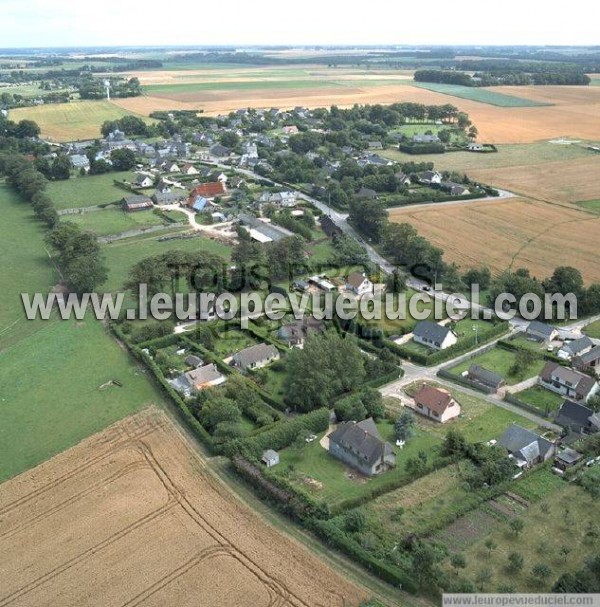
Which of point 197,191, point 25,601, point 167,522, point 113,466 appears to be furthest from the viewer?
point 197,191

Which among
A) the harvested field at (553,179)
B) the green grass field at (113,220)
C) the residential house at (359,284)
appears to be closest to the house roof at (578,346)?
the residential house at (359,284)

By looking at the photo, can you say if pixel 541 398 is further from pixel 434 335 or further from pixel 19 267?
pixel 19 267

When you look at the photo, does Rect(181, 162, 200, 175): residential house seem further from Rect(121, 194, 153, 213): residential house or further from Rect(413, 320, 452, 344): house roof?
Rect(413, 320, 452, 344): house roof

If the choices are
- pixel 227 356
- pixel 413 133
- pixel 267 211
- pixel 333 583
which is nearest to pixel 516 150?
pixel 413 133

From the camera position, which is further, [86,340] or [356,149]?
[356,149]

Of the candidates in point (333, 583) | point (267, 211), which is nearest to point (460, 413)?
point (333, 583)

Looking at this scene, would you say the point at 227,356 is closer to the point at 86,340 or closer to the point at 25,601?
the point at 86,340

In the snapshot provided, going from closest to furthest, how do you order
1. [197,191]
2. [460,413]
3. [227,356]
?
1. [460,413]
2. [227,356]
3. [197,191]
